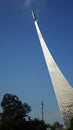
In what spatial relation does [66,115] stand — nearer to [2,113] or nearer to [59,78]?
[59,78]

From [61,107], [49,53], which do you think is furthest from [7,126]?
[49,53]

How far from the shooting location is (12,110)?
68.1 metres

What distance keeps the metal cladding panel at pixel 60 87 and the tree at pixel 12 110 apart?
38.1 feet

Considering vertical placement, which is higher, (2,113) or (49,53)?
(49,53)

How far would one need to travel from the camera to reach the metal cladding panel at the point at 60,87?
5878 centimetres

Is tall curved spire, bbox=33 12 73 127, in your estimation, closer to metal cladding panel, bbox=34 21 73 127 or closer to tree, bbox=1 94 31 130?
metal cladding panel, bbox=34 21 73 127

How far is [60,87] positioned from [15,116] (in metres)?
13.9

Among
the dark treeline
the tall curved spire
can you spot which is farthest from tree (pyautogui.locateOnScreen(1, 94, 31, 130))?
the tall curved spire

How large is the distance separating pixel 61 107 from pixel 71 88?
453 cm

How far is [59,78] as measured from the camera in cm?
6134

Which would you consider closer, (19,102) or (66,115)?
(66,115)

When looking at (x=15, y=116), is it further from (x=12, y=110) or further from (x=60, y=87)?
(x=60, y=87)

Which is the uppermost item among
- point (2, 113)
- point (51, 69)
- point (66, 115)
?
point (51, 69)

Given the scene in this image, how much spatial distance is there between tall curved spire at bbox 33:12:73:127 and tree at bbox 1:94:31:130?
1161 centimetres
